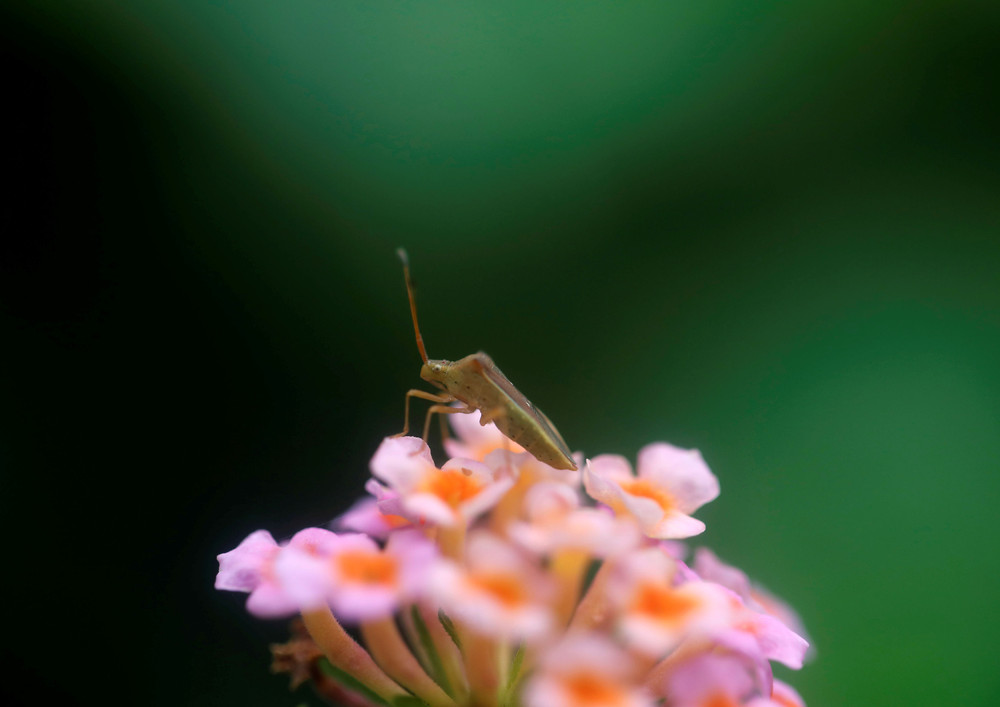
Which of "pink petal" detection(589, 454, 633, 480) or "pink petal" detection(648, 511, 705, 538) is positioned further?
"pink petal" detection(589, 454, 633, 480)

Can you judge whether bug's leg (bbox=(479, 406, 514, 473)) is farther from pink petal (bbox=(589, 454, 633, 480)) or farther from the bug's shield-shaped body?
pink petal (bbox=(589, 454, 633, 480))

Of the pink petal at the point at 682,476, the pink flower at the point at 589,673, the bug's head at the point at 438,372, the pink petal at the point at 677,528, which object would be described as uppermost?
the bug's head at the point at 438,372

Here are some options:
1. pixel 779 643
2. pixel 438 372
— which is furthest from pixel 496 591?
pixel 438 372

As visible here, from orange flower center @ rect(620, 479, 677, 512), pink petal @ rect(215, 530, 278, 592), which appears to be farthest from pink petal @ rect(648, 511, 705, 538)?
pink petal @ rect(215, 530, 278, 592)

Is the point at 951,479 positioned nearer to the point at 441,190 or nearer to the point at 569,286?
the point at 569,286

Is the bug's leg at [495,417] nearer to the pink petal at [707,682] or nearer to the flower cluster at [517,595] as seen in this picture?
the flower cluster at [517,595]

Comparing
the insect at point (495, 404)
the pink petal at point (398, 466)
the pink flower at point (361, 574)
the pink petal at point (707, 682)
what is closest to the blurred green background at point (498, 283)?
the insect at point (495, 404)
